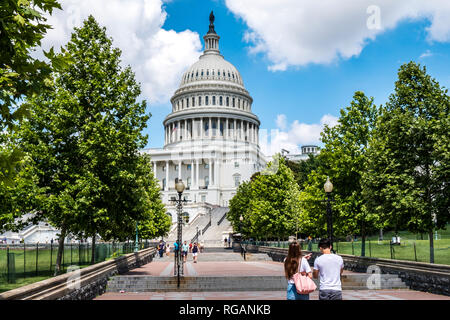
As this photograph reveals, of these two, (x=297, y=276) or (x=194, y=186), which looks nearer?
(x=297, y=276)

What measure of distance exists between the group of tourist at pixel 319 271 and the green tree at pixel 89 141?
42.8ft

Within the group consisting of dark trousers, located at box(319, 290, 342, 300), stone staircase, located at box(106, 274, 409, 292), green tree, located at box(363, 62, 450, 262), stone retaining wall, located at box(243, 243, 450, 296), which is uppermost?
green tree, located at box(363, 62, 450, 262)

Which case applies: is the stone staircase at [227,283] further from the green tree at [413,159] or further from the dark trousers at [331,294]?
the dark trousers at [331,294]

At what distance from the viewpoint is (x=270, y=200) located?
160 feet

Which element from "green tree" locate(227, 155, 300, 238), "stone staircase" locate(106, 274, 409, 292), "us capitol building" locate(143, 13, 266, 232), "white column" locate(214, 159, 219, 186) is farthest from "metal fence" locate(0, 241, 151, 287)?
"white column" locate(214, 159, 219, 186)

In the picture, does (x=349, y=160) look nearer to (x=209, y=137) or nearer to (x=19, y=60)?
(x=19, y=60)

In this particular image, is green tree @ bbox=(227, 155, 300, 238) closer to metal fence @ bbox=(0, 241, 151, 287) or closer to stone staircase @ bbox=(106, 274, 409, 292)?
metal fence @ bbox=(0, 241, 151, 287)

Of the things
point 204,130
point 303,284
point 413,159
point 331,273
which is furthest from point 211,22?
point 303,284

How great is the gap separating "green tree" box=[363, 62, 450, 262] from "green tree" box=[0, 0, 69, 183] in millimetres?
17157

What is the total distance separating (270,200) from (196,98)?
99.8m

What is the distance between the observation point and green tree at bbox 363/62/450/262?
792 inches

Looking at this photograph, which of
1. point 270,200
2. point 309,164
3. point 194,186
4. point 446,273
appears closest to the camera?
point 446,273

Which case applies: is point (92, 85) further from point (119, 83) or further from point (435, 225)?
point (435, 225)

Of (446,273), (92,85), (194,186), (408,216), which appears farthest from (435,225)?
(194,186)
